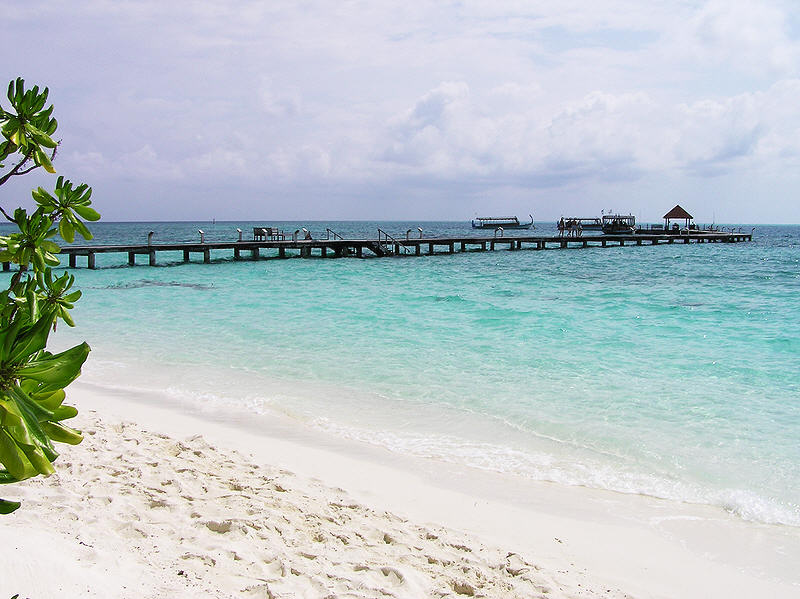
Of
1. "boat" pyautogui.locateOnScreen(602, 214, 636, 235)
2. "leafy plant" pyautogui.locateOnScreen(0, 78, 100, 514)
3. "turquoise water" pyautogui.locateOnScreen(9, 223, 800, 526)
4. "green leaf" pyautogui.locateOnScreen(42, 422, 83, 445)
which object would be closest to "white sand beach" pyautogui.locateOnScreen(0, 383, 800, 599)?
"turquoise water" pyautogui.locateOnScreen(9, 223, 800, 526)

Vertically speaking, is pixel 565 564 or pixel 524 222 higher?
pixel 524 222

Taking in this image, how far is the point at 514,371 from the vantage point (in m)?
9.45

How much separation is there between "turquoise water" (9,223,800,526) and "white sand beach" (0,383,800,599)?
0.64m

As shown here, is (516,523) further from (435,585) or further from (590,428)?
(590,428)

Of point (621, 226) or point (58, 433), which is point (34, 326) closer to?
point (58, 433)

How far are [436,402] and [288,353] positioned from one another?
3733mm

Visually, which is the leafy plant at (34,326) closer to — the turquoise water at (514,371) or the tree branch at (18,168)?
the tree branch at (18,168)

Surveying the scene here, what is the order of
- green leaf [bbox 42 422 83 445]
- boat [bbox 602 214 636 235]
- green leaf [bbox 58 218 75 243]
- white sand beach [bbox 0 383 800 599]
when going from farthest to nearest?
boat [bbox 602 214 636 235]
white sand beach [bbox 0 383 800 599]
green leaf [bbox 58 218 75 243]
green leaf [bbox 42 422 83 445]

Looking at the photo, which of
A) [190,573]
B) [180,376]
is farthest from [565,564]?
[180,376]

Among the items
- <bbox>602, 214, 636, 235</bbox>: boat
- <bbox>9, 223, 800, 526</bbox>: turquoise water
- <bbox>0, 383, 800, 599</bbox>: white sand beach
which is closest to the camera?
<bbox>0, 383, 800, 599</bbox>: white sand beach

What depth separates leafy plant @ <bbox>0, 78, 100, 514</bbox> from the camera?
112 centimetres

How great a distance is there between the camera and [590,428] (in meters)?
6.88

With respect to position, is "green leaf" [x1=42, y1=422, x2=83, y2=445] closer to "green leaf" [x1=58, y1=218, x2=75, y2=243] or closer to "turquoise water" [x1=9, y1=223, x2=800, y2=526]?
"green leaf" [x1=58, y1=218, x2=75, y2=243]

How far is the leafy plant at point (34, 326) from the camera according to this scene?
112cm
